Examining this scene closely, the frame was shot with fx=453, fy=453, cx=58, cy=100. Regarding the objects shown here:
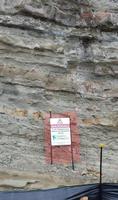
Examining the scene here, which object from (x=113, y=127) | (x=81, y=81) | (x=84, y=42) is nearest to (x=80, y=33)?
(x=84, y=42)

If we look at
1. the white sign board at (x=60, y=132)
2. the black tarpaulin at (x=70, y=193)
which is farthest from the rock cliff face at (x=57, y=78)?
the black tarpaulin at (x=70, y=193)

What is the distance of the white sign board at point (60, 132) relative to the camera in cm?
887

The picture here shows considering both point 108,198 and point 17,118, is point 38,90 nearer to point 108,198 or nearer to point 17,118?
point 17,118

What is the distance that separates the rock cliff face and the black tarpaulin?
856mm

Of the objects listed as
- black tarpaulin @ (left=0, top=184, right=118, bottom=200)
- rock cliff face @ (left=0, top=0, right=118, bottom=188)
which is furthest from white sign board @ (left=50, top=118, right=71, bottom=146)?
black tarpaulin @ (left=0, top=184, right=118, bottom=200)

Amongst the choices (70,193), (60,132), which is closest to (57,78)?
(60,132)

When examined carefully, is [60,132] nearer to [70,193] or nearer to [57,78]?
[57,78]

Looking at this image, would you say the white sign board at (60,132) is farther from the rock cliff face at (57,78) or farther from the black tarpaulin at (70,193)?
the black tarpaulin at (70,193)

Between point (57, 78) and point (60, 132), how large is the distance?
1.27 meters

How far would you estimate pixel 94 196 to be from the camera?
25.8ft

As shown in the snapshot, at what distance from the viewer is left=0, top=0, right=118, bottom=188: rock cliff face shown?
351 inches

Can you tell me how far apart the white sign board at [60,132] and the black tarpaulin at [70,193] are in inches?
51.0

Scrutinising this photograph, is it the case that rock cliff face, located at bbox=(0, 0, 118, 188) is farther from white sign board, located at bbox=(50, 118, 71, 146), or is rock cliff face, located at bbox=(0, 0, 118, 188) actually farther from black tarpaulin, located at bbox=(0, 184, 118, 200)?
black tarpaulin, located at bbox=(0, 184, 118, 200)

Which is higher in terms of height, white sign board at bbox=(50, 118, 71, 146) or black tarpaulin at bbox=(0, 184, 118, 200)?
white sign board at bbox=(50, 118, 71, 146)
